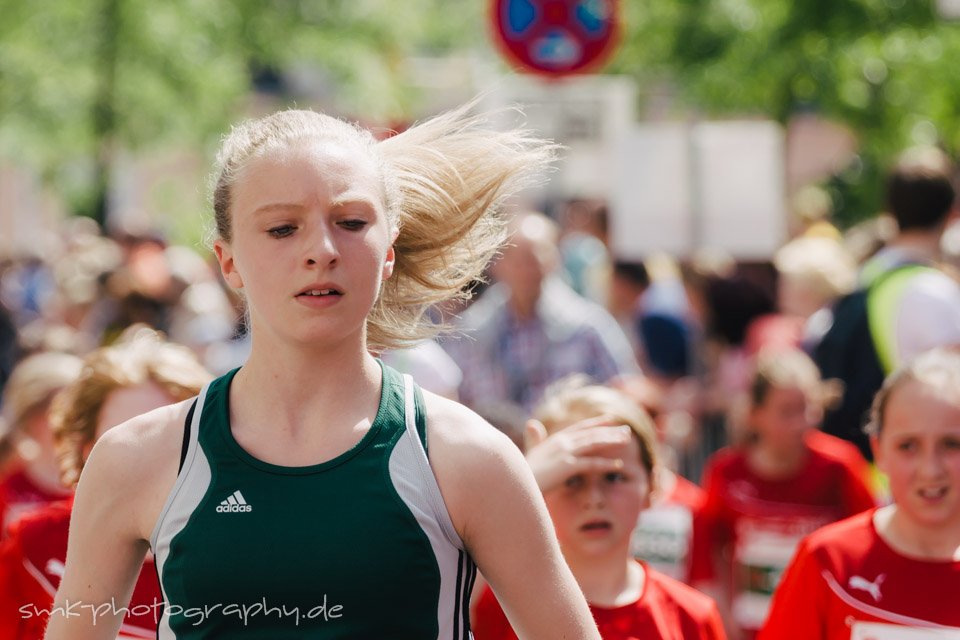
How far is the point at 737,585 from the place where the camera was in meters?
6.68

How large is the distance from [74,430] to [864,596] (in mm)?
1986

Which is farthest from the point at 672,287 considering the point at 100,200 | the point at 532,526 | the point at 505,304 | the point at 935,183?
the point at 100,200

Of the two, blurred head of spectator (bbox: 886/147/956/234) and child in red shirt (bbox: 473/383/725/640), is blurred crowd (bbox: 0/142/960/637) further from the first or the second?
child in red shirt (bbox: 473/383/725/640)

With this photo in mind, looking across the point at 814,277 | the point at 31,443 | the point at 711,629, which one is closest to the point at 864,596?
the point at 711,629

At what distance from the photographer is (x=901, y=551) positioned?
398cm

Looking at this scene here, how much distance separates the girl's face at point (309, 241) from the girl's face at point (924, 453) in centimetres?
192

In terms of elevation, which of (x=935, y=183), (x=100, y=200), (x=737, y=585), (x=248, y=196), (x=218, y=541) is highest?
(x=100, y=200)

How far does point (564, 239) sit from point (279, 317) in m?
11.6

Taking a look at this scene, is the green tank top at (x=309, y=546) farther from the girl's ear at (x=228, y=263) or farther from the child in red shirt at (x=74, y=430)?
the child in red shirt at (x=74, y=430)

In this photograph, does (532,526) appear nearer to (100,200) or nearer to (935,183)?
(935,183)

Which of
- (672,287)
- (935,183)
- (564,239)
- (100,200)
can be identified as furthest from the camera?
(100,200)

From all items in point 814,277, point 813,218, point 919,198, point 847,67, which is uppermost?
point 847,67

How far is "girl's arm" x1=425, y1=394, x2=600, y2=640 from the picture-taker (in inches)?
98.4

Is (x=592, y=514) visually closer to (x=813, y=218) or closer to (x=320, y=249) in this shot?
(x=320, y=249)
